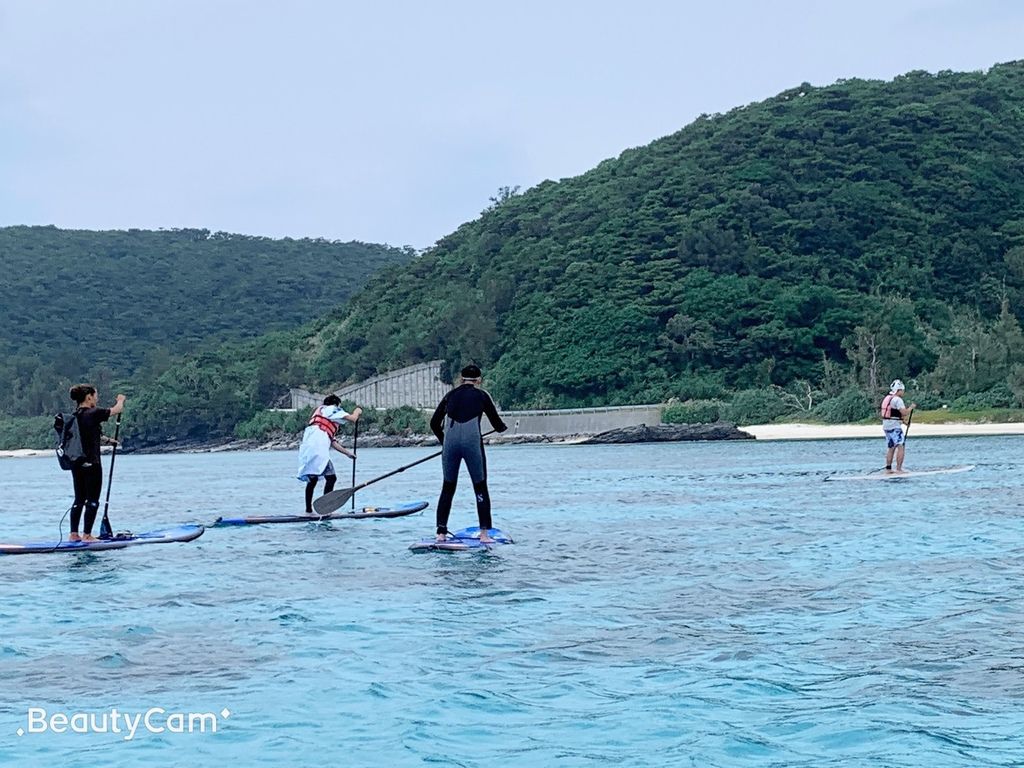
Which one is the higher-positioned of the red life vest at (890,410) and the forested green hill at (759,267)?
the forested green hill at (759,267)

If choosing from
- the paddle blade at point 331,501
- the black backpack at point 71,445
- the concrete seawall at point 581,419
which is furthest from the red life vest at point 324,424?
the concrete seawall at point 581,419

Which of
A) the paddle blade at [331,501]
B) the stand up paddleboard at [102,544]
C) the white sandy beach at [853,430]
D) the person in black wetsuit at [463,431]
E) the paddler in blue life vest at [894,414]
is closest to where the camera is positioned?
the person in black wetsuit at [463,431]

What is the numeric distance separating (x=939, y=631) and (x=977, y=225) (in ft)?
391

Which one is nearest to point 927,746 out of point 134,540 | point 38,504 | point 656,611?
point 656,611

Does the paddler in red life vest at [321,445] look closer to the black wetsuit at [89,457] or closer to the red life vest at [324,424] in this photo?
the red life vest at [324,424]

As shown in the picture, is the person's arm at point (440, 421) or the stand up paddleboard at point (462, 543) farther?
the person's arm at point (440, 421)

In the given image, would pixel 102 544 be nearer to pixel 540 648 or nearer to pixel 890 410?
pixel 540 648

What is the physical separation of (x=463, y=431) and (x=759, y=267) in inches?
4120

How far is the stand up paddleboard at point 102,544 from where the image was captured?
62.1 ft

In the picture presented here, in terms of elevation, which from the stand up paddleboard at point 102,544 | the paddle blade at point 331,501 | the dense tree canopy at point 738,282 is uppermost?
the dense tree canopy at point 738,282

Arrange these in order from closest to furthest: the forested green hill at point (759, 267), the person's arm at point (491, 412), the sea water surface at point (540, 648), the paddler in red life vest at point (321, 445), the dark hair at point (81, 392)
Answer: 1. the sea water surface at point (540, 648)
2. the person's arm at point (491, 412)
3. the dark hair at point (81, 392)
4. the paddler in red life vest at point (321, 445)
5. the forested green hill at point (759, 267)

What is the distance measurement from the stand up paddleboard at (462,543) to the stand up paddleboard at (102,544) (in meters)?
3.65

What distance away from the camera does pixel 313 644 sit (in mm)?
11461

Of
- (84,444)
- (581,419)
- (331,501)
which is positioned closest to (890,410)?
(331,501)
